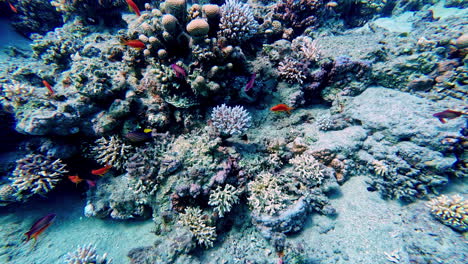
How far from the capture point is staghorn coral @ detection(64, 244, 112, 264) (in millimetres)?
3656

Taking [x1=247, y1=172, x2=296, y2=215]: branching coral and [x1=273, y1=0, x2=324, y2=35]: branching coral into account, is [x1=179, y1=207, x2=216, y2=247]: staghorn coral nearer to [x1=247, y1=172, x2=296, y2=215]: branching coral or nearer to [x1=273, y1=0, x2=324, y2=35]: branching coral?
[x1=247, y1=172, x2=296, y2=215]: branching coral

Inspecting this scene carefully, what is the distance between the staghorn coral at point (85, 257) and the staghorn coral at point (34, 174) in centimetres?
170

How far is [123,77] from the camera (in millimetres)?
4402

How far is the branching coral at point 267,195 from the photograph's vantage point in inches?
153

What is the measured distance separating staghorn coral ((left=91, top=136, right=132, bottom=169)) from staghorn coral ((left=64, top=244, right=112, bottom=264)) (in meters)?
1.83

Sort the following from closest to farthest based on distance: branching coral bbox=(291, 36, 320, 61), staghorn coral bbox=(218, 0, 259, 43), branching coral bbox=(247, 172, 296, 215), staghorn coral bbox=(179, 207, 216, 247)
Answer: staghorn coral bbox=(179, 207, 216, 247), branching coral bbox=(247, 172, 296, 215), staghorn coral bbox=(218, 0, 259, 43), branching coral bbox=(291, 36, 320, 61)

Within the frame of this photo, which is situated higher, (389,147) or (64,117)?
(64,117)

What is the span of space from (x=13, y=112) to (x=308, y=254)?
7567 mm

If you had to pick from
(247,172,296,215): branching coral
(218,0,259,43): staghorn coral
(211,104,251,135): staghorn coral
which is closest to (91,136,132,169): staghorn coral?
(211,104,251,135): staghorn coral

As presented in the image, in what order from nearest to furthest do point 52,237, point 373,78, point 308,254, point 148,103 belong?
point 308,254, point 52,237, point 148,103, point 373,78

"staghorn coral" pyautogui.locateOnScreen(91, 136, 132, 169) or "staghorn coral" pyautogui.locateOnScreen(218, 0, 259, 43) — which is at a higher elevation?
"staghorn coral" pyautogui.locateOnScreen(218, 0, 259, 43)

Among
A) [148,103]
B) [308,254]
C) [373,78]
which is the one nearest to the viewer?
[308,254]

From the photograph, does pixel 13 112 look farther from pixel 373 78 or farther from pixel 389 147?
pixel 373 78

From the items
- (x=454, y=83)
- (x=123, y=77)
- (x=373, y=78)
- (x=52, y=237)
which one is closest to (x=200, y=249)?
(x=52, y=237)
